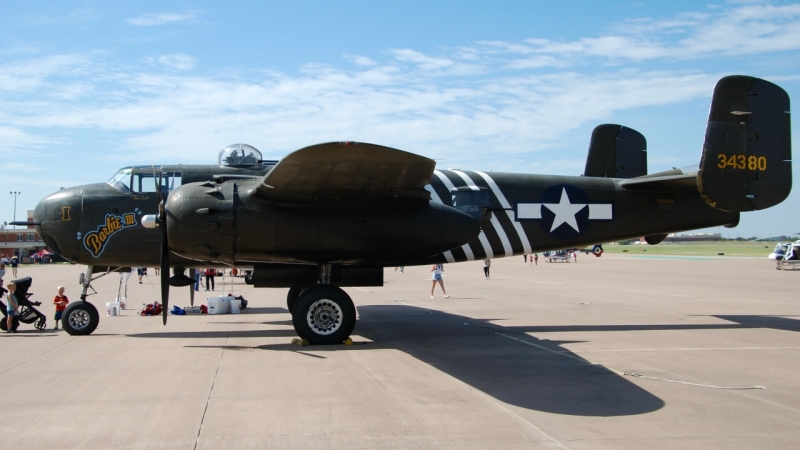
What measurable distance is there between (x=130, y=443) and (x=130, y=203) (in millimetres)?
7435

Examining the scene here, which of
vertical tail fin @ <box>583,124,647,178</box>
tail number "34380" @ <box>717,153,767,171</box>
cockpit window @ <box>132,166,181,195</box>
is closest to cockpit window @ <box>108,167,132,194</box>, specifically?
cockpit window @ <box>132,166,181,195</box>

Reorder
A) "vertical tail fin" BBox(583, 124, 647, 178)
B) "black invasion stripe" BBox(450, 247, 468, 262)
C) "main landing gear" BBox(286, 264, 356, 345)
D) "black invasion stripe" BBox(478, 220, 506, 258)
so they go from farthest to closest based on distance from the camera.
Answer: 1. "vertical tail fin" BBox(583, 124, 647, 178)
2. "black invasion stripe" BBox(478, 220, 506, 258)
3. "black invasion stripe" BBox(450, 247, 468, 262)
4. "main landing gear" BBox(286, 264, 356, 345)

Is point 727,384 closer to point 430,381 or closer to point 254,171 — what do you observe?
point 430,381

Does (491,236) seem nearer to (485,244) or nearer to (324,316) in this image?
(485,244)

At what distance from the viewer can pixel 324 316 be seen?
1062cm

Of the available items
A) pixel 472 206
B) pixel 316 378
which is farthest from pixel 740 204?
pixel 316 378

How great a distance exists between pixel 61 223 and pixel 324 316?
Result: 17.3 ft

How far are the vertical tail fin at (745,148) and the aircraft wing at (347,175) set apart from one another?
626 centimetres

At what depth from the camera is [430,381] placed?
7801 mm

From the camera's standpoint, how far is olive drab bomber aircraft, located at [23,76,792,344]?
1027 cm

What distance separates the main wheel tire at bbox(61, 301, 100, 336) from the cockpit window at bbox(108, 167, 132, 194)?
7.60 feet

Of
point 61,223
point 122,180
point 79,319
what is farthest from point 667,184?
point 79,319

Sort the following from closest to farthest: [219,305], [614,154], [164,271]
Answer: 1. [164,271]
2. [614,154]
3. [219,305]

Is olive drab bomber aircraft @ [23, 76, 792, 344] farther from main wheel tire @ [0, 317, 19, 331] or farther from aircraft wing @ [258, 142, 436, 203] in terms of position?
main wheel tire @ [0, 317, 19, 331]
